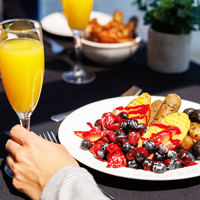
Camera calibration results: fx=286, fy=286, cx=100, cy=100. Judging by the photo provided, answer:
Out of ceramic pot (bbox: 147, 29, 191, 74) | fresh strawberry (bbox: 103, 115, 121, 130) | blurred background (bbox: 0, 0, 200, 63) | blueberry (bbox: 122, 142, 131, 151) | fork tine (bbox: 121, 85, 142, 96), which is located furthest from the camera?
blurred background (bbox: 0, 0, 200, 63)

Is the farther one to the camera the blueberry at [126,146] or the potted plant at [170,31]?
the potted plant at [170,31]

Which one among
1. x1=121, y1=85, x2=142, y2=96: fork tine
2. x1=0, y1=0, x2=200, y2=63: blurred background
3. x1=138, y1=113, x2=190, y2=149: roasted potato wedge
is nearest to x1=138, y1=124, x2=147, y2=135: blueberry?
x1=138, y1=113, x2=190, y2=149: roasted potato wedge

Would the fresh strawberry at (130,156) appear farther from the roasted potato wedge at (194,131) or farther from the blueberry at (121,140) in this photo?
the roasted potato wedge at (194,131)

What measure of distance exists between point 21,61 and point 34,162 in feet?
1.08

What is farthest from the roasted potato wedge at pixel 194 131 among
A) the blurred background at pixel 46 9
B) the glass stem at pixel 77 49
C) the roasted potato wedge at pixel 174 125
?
the blurred background at pixel 46 9

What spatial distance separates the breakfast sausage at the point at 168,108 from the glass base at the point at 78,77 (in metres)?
0.61

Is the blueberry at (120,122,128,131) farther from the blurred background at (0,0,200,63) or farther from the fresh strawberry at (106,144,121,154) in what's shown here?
the blurred background at (0,0,200,63)

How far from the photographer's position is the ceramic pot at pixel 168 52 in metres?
1.72

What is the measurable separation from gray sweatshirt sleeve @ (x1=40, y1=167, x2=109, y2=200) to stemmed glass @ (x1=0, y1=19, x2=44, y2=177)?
0.21m

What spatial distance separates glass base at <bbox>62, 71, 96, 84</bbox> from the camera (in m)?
1.68

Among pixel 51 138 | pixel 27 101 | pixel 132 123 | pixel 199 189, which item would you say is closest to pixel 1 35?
pixel 27 101

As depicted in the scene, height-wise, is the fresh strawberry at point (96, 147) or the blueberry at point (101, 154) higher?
the blueberry at point (101, 154)

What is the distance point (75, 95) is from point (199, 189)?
2.73 ft

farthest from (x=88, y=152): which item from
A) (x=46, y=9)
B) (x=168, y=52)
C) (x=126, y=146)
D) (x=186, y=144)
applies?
(x=46, y=9)
